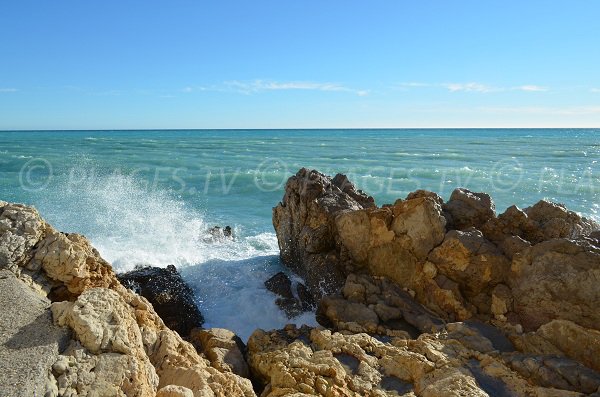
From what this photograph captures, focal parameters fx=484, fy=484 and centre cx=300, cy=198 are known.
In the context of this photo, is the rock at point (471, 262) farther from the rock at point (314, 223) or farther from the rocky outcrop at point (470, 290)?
the rock at point (314, 223)

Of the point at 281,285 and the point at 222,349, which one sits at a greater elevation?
the point at 222,349

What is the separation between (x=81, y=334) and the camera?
4.11 meters

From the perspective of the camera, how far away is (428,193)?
8.57 meters

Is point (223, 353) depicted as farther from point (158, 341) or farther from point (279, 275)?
point (279, 275)

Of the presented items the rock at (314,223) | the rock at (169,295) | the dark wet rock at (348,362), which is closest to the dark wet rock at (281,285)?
the rock at (314,223)

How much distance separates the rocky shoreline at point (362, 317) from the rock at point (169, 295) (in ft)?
0.12

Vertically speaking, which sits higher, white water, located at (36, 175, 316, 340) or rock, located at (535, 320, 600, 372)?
rock, located at (535, 320, 600, 372)

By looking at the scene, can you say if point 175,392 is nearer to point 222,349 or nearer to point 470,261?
point 222,349

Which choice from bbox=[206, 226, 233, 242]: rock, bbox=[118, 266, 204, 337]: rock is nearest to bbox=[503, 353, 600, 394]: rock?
bbox=[118, 266, 204, 337]: rock

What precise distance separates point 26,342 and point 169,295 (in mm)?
4995

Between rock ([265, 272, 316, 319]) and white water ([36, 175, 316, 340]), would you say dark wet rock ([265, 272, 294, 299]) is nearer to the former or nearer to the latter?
rock ([265, 272, 316, 319])

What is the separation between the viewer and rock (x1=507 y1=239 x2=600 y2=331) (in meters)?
6.17

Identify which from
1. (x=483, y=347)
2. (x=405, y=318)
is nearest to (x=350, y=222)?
(x=405, y=318)

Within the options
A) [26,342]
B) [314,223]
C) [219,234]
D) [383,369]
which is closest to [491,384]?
[383,369]
